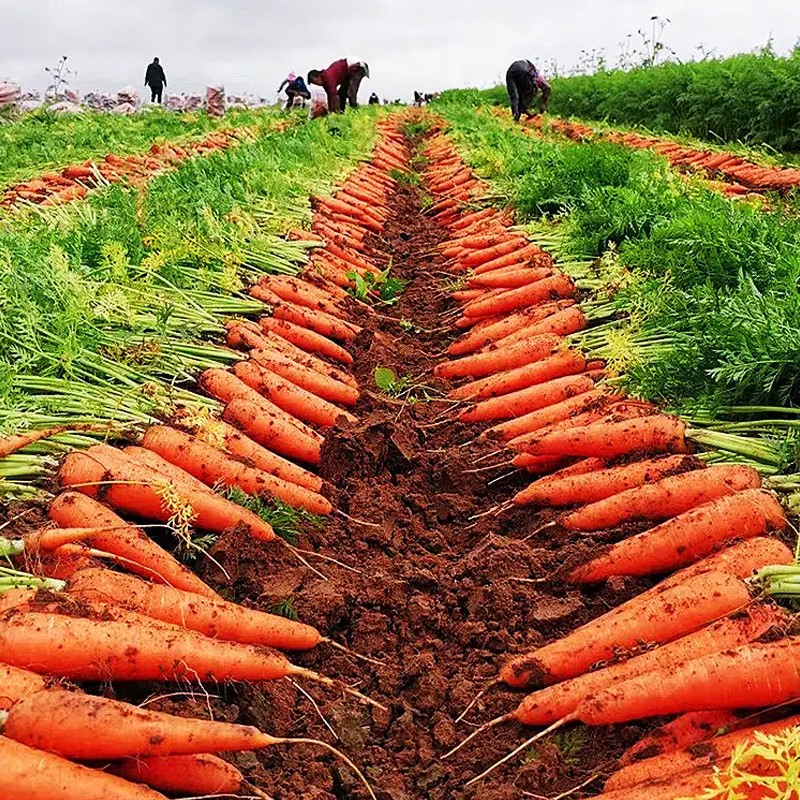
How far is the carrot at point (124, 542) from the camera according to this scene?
2463mm

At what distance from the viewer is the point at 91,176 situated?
31.0 ft

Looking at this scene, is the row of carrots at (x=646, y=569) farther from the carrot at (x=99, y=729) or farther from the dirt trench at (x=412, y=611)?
the carrot at (x=99, y=729)

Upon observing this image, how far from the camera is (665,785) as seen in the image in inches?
71.1

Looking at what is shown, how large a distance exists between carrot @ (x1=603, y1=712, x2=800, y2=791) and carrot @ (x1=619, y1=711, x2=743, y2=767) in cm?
6

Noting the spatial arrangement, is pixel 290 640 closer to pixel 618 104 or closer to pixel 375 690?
pixel 375 690

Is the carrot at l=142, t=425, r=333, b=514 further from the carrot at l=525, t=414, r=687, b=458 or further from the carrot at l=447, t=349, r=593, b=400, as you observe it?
the carrot at l=447, t=349, r=593, b=400

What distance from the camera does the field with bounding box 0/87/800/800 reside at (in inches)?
78.4

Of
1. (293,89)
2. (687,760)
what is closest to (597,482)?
(687,760)

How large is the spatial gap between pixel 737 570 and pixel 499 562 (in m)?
0.82

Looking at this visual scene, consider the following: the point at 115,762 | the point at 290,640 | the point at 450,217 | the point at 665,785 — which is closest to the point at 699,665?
the point at 665,785

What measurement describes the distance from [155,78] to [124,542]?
31341 millimetres

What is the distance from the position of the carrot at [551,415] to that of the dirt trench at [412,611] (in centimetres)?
15

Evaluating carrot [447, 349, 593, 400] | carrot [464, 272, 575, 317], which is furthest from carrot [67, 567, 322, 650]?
carrot [464, 272, 575, 317]

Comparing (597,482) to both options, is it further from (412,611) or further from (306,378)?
(306,378)
